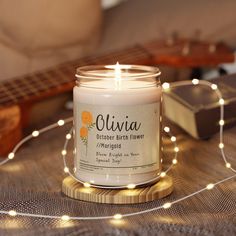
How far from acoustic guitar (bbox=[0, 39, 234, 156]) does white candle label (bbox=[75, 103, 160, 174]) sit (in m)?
0.31

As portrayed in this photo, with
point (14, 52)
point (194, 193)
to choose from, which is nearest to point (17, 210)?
point (194, 193)

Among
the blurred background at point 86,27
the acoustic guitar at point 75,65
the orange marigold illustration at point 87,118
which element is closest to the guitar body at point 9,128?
the acoustic guitar at point 75,65

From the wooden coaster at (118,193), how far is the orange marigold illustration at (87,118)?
7 cm

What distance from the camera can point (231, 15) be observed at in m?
1.12

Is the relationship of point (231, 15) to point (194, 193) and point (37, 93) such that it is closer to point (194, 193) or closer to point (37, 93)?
point (37, 93)

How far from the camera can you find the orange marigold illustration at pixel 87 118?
61 cm

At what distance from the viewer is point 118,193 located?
0.61 metres

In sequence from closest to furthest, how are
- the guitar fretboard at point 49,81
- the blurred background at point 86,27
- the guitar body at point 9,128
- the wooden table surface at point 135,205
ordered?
the wooden table surface at point 135,205 → the guitar body at point 9,128 → the guitar fretboard at point 49,81 → the blurred background at point 86,27

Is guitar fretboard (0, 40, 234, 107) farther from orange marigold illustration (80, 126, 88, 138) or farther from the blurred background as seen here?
orange marigold illustration (80, 126, 88, 138)

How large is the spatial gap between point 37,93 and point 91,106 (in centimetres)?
40

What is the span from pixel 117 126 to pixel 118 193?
0.07 metres

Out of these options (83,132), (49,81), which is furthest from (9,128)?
(83,132)

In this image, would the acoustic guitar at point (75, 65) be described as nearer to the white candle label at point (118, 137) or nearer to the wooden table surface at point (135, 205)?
the wooden table surface at point (135, 205)

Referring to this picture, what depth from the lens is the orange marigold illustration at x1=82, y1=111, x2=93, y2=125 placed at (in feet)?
2.00
